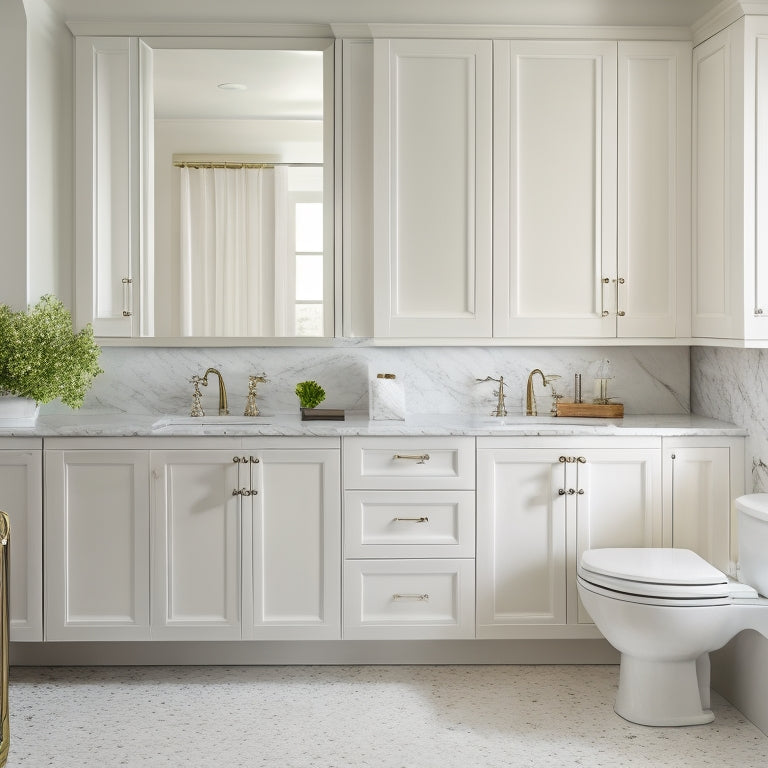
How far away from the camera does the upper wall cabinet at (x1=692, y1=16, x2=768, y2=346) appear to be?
280 centimetres

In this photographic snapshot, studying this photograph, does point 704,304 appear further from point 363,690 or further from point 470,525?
point 363,690

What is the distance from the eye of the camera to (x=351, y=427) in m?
2.94

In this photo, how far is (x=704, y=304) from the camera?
3.11 meters

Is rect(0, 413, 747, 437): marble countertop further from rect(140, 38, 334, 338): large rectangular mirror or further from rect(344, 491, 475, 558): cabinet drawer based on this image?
rect(140, 38, 334, 338): large rectangular mirror

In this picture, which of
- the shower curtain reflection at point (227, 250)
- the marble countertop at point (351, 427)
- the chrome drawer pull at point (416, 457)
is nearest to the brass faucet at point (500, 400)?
the marble countertop at point (351, 427)

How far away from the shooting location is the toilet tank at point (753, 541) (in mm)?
2543

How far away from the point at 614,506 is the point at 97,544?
1.74m

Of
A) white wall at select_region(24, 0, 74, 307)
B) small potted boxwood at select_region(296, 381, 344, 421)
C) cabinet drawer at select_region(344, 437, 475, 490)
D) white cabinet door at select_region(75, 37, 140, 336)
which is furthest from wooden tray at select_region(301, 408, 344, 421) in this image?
white wall at select_region(24, 0, 74, 307)

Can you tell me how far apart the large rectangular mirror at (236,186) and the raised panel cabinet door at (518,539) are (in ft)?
2.98

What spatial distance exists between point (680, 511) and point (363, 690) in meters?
1.22

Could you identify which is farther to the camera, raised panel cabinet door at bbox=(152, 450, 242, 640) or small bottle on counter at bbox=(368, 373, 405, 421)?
small bottle on counter at bbox=(368, 373, 405, 421)

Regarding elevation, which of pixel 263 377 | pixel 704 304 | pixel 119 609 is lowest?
pixel 119 609

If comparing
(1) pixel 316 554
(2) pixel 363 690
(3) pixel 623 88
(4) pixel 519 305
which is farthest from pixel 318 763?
(3) pixel 623 88

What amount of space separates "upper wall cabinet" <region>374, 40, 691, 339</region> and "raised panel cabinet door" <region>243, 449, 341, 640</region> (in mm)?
606
